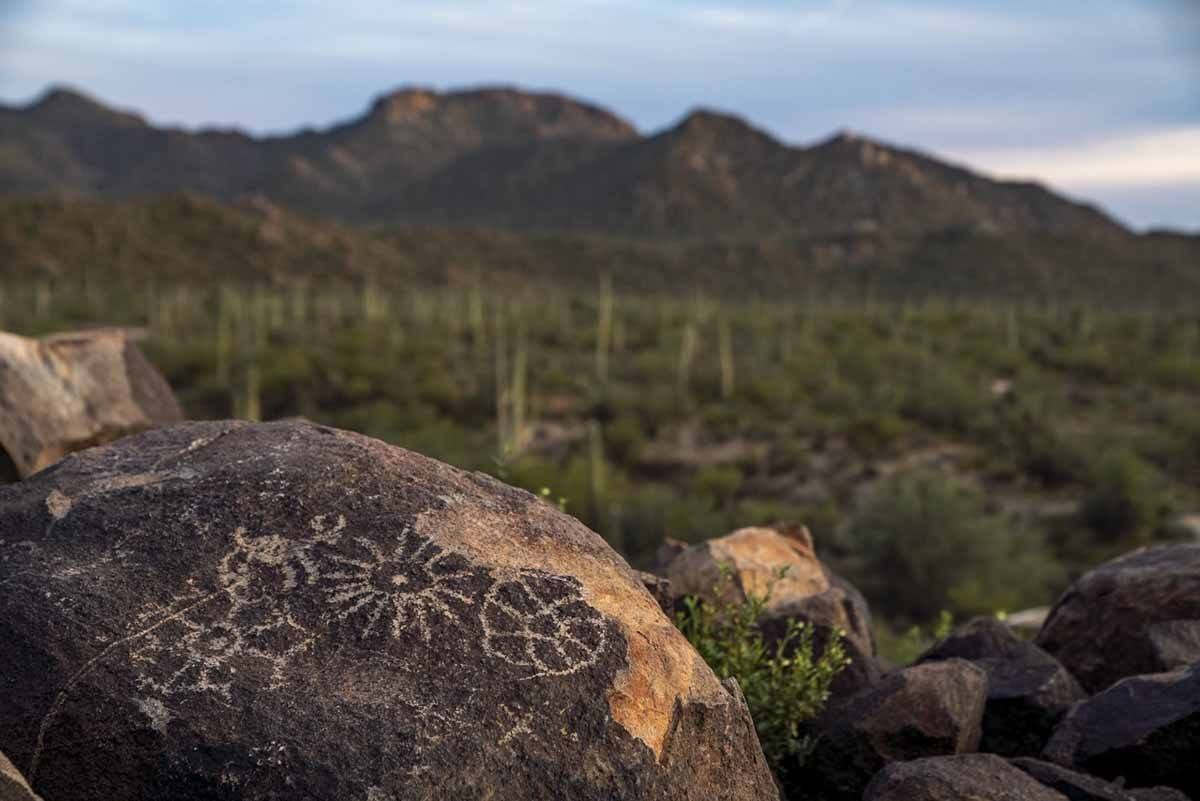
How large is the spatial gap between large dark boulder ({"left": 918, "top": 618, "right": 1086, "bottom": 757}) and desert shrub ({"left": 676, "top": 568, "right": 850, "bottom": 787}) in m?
0.58

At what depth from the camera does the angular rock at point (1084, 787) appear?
3646 millimetres

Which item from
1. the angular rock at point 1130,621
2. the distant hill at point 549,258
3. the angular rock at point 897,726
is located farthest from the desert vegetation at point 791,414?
the distant hill at point 549,258

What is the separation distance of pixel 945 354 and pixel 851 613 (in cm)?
2759

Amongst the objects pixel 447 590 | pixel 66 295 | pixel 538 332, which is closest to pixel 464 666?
pixel 447 590

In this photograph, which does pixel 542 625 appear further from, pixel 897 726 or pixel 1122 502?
pixel 1122 502

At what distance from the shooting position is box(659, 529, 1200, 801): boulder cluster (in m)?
3.74

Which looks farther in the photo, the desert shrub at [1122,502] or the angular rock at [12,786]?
the desert shrub at [1122,502]

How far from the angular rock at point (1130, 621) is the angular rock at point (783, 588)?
0.84 metres

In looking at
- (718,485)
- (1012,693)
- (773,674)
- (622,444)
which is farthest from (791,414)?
(773,674)

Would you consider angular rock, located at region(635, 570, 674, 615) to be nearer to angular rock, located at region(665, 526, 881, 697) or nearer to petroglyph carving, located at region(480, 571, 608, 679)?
angular rock, located at region(665, 526, 881, 697)

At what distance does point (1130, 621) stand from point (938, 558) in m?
8.91

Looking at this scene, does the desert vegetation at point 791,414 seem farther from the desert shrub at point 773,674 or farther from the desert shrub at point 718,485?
the desert shrub at point 773,674

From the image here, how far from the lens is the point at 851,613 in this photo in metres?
5.13

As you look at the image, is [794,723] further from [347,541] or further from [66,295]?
[66,295]
